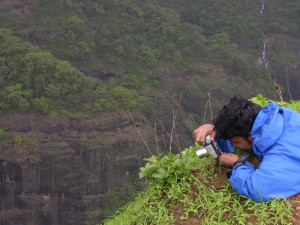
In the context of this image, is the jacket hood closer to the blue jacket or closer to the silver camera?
the blue jacket

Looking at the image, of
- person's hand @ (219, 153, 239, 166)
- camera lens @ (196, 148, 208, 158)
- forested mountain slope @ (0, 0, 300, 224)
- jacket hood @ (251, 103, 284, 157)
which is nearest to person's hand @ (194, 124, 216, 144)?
camera lens @ (196, 148, 208, 158)

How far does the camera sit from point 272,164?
2.32m

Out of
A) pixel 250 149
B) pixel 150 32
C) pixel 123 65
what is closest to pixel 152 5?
pixel 150 32

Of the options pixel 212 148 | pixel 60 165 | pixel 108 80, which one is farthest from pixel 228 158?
pixel 108 80

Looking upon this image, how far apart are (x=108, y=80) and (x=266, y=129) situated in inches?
1249

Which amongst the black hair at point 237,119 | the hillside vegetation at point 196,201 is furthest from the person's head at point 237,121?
the hillside vegetation at point 196,201

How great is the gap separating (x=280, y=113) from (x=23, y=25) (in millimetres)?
36362

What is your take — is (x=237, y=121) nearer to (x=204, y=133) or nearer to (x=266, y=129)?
(x=266, y=129)

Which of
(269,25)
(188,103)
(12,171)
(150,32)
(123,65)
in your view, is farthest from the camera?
(269,25)

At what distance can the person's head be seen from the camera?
243cm

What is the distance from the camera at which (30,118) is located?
28156 mm

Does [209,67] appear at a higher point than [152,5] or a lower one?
lower

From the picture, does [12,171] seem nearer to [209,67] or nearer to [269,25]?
[209,67]

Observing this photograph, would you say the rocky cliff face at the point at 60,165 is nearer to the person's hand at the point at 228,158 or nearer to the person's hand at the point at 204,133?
the person's hand at the point at 204,133
